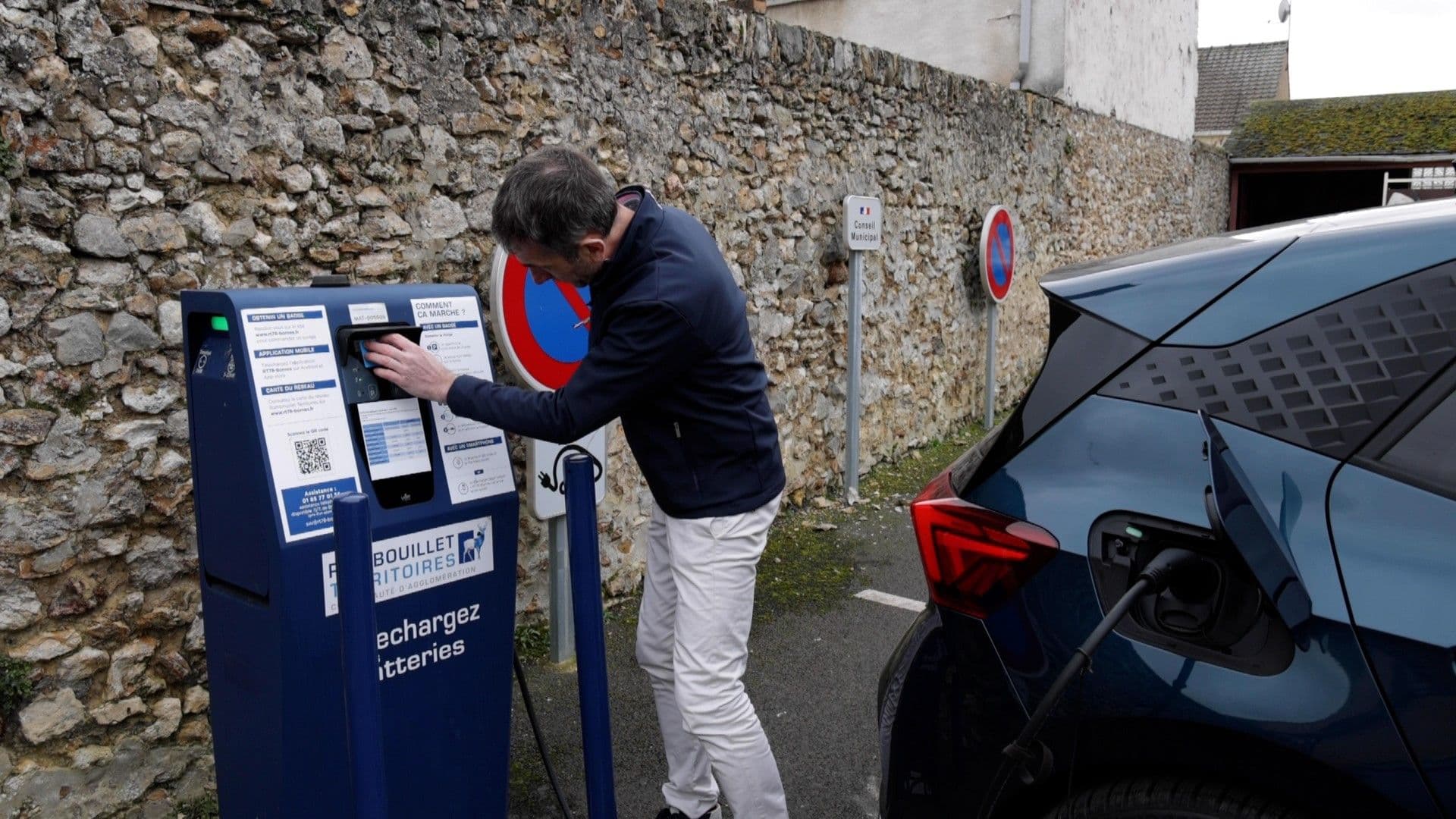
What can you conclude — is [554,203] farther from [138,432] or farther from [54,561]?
[54,561]

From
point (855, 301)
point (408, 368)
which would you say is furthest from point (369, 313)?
point (855, 301)

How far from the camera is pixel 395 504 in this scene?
2.50 m

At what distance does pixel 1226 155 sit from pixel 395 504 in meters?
20.1

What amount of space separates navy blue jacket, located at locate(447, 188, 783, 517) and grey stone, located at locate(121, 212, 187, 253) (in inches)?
50.1

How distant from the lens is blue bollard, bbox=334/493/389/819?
2104 mm

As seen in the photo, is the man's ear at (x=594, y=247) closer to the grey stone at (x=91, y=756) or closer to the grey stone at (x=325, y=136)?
the grey stone at (x=325, y=136)

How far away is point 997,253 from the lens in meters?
8.49

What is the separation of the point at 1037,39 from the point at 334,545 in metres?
10.9

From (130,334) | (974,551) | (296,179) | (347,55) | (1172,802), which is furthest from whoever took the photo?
(347,55)

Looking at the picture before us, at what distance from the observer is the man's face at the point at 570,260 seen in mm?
2600

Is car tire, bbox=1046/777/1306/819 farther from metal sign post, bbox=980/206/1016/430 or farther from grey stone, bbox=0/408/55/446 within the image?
metal sign post, bbox=980/206/1016/430

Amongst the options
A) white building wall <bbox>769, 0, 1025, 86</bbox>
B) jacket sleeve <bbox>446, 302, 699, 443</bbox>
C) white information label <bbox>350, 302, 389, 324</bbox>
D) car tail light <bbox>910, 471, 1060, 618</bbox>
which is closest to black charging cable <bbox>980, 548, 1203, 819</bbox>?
car tail light <bbox>910, 471, 1060, 618</bbox>

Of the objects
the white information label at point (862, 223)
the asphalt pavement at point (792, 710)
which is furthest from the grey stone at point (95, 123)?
the white information label at point (862, 223)

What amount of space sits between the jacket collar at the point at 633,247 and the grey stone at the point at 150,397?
142cm
